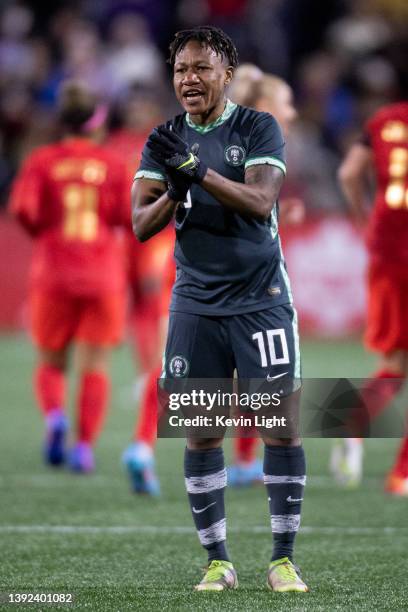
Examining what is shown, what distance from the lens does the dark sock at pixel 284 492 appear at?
4508 millimetres

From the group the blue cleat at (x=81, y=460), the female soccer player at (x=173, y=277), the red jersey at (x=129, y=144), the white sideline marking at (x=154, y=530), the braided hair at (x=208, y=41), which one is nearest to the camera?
the braided hair at (x=208, y=41)

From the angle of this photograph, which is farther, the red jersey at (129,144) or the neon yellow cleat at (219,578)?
the red jersey at (129,144)

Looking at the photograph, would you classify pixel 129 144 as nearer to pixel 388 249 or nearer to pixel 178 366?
pixel 388 249

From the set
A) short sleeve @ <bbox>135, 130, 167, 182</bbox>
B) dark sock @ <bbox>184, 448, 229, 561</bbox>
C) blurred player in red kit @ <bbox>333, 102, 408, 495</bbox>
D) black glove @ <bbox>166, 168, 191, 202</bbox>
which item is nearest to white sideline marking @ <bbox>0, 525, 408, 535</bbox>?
blurred player in red kit @ <bbox>333, 102, 408, 495</bbox>

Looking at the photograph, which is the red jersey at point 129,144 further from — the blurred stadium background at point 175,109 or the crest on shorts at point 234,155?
the crest on shorts at point 234,155

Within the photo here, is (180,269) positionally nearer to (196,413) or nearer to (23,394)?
(196,413)

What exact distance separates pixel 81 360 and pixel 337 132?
9.29 metres

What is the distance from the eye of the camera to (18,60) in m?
16.8

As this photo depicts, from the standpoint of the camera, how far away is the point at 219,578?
4.52m

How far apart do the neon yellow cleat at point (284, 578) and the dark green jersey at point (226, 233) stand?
2.86 feet

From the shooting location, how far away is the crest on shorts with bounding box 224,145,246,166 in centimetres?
447

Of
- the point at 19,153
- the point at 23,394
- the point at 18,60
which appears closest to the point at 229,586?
the point at 23,394

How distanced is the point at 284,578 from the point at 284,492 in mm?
287

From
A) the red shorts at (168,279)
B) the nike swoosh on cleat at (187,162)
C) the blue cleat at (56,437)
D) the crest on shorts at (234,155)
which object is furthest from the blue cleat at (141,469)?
the nike swoosh on cleat at (187,162)
